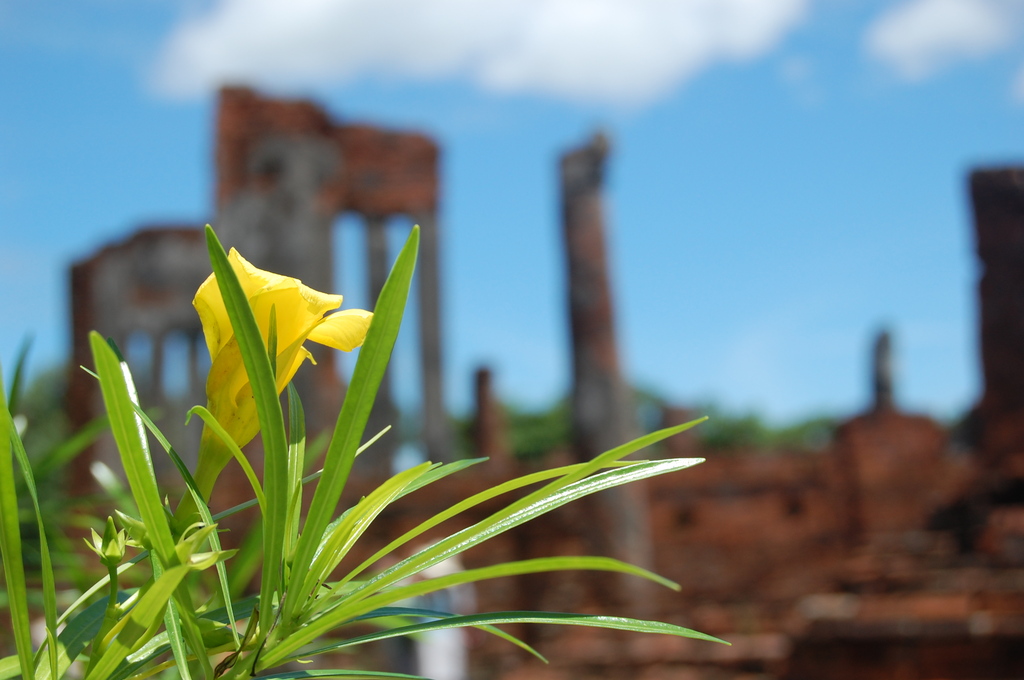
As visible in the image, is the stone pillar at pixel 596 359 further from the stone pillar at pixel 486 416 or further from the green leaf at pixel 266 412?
the stone pillar at pixel 486 416

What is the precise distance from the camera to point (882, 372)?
384 inches

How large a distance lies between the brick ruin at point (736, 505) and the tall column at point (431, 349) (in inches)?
1.3

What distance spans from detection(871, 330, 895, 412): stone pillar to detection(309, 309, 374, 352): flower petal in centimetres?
935

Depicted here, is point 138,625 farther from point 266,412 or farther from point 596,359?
point 596,359

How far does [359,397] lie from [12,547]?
20cm

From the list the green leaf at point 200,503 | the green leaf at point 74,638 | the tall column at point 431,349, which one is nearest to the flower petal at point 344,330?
the green leaf at point 200,503

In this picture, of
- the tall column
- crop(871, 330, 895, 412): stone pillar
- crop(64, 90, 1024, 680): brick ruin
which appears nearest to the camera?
crop(64, 90, 1024, 680): brick ruin

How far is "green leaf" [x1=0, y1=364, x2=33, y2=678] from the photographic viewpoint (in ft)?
1.58

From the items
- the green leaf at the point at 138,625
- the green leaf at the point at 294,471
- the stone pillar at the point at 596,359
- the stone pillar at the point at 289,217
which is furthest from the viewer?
the stone pillar at the point at 289,217

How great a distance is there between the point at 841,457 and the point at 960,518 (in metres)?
1.15

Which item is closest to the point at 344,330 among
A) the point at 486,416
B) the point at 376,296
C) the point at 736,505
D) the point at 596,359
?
the point at 596,359

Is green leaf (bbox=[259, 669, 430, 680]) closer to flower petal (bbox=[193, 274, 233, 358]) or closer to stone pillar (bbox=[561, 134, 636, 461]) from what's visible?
flower petal (bbox=[193, 274, 233, 358])

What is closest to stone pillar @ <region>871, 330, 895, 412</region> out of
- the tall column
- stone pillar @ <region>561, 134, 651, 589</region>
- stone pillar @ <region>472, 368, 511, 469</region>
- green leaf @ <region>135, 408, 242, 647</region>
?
stone pillar @ <region>561, 134, 651, 589</region>

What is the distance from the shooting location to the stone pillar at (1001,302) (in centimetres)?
780
